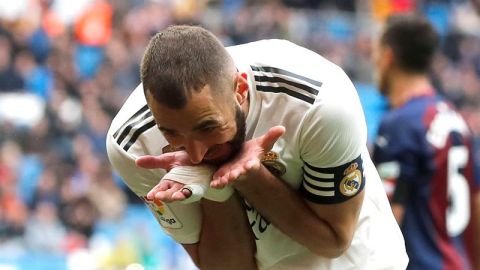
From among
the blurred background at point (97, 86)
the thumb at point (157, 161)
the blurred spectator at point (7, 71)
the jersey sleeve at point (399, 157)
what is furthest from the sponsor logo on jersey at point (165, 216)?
the blurred spectator at point (7, 71)

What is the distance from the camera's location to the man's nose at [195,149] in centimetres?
278

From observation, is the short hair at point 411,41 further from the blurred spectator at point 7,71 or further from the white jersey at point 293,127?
the blurred spectator at point 7,71

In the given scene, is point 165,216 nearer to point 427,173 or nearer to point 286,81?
point 286,81

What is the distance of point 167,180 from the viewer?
2854 millimetres

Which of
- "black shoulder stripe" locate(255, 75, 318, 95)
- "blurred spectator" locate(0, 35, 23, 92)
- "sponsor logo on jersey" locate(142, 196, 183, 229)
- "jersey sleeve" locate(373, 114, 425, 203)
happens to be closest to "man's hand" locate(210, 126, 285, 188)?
"black shoulder stripe" locate(255, 75, 318, 95)

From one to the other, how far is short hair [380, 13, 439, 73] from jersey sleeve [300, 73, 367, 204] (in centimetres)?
177

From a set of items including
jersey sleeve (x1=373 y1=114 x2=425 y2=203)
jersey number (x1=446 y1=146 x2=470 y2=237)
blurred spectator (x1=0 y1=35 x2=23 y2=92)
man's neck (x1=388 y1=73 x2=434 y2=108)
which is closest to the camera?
jersey sleeve (x1=373 y1=114 x2=425 y2=203)

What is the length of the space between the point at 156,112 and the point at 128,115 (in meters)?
0.41

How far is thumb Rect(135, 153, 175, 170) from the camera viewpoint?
9.43 ft

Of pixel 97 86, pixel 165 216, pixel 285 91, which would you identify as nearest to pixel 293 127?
pixel 285 91

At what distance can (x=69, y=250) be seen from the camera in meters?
9.20

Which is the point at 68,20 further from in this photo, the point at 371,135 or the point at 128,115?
the point at 128,115

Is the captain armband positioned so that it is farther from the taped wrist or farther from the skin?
the taped wrist

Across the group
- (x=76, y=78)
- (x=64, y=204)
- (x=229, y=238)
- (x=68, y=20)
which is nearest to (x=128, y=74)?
(x=76, y=78)
